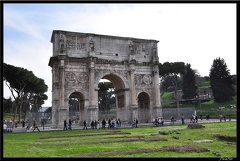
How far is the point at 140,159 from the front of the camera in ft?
27.4

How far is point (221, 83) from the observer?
181 ft

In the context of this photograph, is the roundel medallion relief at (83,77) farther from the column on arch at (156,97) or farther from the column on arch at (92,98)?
the column on arch at (156,97)

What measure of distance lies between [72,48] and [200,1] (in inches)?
938

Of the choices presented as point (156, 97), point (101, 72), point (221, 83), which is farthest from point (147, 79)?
point (221, 83)

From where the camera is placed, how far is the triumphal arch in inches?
1141

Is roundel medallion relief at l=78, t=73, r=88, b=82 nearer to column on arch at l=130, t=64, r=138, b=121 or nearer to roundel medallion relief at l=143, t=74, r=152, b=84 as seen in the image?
column on arch at l=130, t=64, r=138, b=121

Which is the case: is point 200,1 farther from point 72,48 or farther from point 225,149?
point 72,48

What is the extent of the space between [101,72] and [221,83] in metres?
34.5

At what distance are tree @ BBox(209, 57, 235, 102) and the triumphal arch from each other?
89.8 ft

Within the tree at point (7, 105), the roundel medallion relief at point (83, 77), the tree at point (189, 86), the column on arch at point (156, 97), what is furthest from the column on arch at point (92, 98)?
the tree at point (7, 105)

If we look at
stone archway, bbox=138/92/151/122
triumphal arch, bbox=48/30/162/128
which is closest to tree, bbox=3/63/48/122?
triumphal arch, bbox=48/30/162/128

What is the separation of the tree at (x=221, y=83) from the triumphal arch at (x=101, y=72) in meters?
27.4

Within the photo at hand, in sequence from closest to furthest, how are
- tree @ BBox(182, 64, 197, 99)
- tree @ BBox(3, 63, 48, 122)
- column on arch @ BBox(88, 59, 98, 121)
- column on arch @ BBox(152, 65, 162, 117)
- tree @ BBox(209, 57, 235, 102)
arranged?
column on arch @ BBox(88, 59, 98, 121) → column on arch @ BBox(152, 65, 162, 117) → tree @ BBox(3, 63, 48, 122) → tree @ BBox(209, 57, 235, 102) → tree @ BBox(182, 64, 197, 99)

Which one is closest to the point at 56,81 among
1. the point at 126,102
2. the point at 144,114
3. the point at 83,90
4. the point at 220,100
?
the point at 83,90
